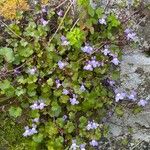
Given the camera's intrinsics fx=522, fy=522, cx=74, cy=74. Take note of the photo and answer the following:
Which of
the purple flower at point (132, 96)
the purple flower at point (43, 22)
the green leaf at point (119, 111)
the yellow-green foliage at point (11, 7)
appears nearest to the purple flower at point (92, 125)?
the green leaf at point (119, 111)

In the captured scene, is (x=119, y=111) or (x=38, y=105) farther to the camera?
(x=119, y=111)

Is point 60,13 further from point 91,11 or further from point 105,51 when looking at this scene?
point 105,51

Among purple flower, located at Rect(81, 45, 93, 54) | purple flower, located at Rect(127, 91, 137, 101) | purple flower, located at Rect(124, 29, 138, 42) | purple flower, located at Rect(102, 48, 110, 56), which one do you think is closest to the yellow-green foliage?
purple flower, located at Rect(81, 45, 93, 54)

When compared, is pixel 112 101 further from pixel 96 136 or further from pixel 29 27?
pixel 29 27

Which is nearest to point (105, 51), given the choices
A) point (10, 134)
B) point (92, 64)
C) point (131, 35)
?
point (92, 64)

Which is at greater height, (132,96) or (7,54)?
(7,54)

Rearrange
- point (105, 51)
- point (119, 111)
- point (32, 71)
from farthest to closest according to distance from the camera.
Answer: point (119, 111), point (105, 51), point (32, 71)

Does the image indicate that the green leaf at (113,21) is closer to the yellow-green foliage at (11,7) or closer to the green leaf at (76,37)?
the green leaf at (76,37)

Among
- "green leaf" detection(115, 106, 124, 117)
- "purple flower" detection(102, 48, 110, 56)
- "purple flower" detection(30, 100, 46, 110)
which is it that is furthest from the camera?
"green leaf" detection(115, 106, 124, 117)

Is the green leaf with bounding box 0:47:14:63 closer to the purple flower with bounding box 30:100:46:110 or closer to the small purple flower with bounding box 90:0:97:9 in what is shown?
the purple flower with bounding box 30:100:46:110
